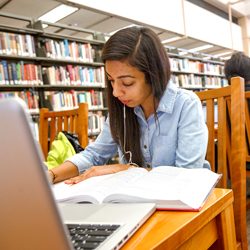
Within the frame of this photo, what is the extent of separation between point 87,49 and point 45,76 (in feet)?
2.31

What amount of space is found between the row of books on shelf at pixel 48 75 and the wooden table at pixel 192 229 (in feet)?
9.32

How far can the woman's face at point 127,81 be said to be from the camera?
96cm

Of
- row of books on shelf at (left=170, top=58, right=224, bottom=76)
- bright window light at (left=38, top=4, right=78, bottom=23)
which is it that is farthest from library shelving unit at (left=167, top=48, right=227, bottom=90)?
bright window light at (left=38, top=4, right=78, bottom=23)

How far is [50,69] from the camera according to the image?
3.38 metres

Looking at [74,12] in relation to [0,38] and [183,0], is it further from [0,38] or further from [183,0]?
[0,38]

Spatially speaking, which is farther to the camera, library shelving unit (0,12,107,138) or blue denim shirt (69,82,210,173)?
library shelving unit (0,12,107,138)

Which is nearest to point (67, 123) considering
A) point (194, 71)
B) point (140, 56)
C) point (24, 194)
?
point (140, 56)

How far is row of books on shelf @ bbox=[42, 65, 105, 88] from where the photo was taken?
3.38 meters

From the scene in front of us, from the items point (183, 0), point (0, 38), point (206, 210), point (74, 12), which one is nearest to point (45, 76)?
point (0, 38)

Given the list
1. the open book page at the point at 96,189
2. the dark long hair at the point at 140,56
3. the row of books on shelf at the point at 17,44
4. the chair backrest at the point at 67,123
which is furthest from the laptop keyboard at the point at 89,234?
the row of books on shelf at the point at 17,44

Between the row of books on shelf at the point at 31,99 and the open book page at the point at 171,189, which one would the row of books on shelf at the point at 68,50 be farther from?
the open book page at the point at 171,189

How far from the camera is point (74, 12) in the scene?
525 cm

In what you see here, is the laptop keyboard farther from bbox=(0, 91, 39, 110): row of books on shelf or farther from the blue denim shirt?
bbox=(0, 91, 39, 110): row of books on shelf

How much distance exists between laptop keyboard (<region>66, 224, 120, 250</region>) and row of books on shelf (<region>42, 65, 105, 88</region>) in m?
3.09
